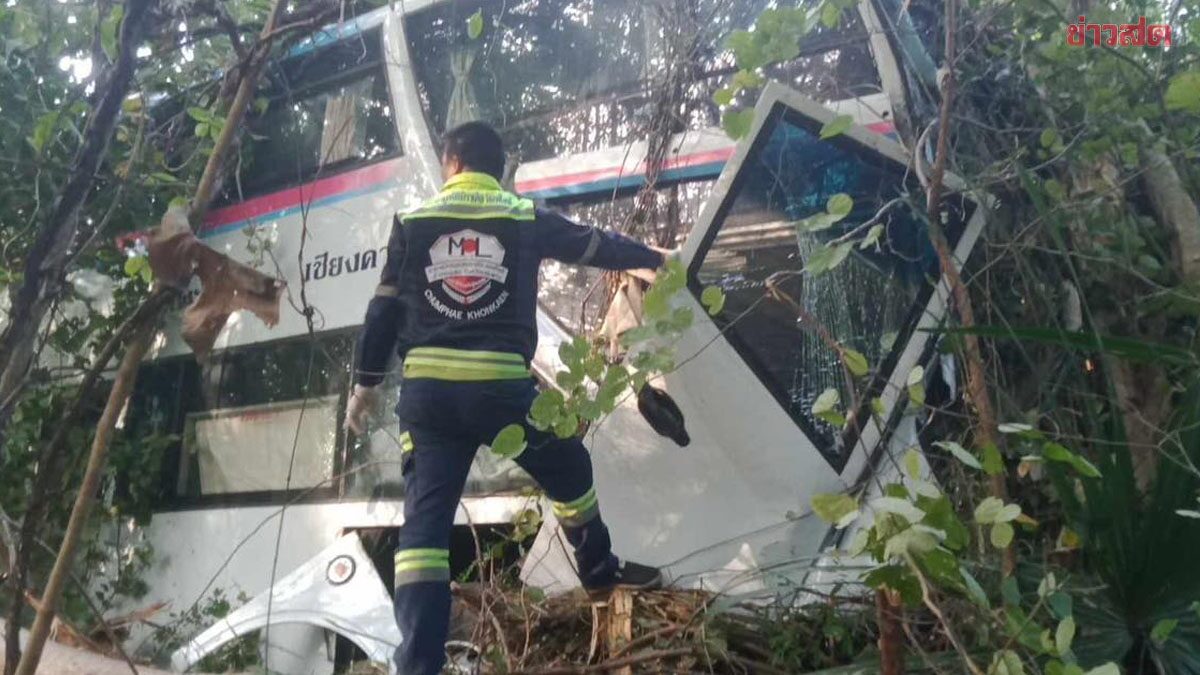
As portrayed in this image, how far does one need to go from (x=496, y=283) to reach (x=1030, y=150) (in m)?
1.78

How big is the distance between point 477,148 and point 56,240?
141cm

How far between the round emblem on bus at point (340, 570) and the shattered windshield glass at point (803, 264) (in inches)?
60.8

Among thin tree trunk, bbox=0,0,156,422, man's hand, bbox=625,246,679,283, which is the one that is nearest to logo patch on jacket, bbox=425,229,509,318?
man's hand, bbox=625,246,679,283

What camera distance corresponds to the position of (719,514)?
338 cm

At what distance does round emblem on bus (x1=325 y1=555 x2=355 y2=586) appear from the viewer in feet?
12.9

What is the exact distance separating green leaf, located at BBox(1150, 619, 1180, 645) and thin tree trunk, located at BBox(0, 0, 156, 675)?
220 centimetres

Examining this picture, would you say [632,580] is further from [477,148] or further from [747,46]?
[747,46]

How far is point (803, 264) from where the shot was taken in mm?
3311

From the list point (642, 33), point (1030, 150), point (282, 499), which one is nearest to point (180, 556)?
point (282, 499)

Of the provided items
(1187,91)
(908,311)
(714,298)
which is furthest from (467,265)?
(1187,91)

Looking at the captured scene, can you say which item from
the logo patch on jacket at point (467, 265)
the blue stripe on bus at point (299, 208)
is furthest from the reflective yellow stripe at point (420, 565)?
the blue stripe on bus at point (299, 208)

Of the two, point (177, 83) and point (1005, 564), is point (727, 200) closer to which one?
point (1005, 564)

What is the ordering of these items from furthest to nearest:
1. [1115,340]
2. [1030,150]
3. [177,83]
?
[177,83] → [1030,150] → [1115,340]

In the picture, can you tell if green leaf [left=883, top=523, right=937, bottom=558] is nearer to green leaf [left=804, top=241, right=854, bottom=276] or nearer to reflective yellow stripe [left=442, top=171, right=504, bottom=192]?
green leaf [left=804, top=241, right=854, bottom=276]
